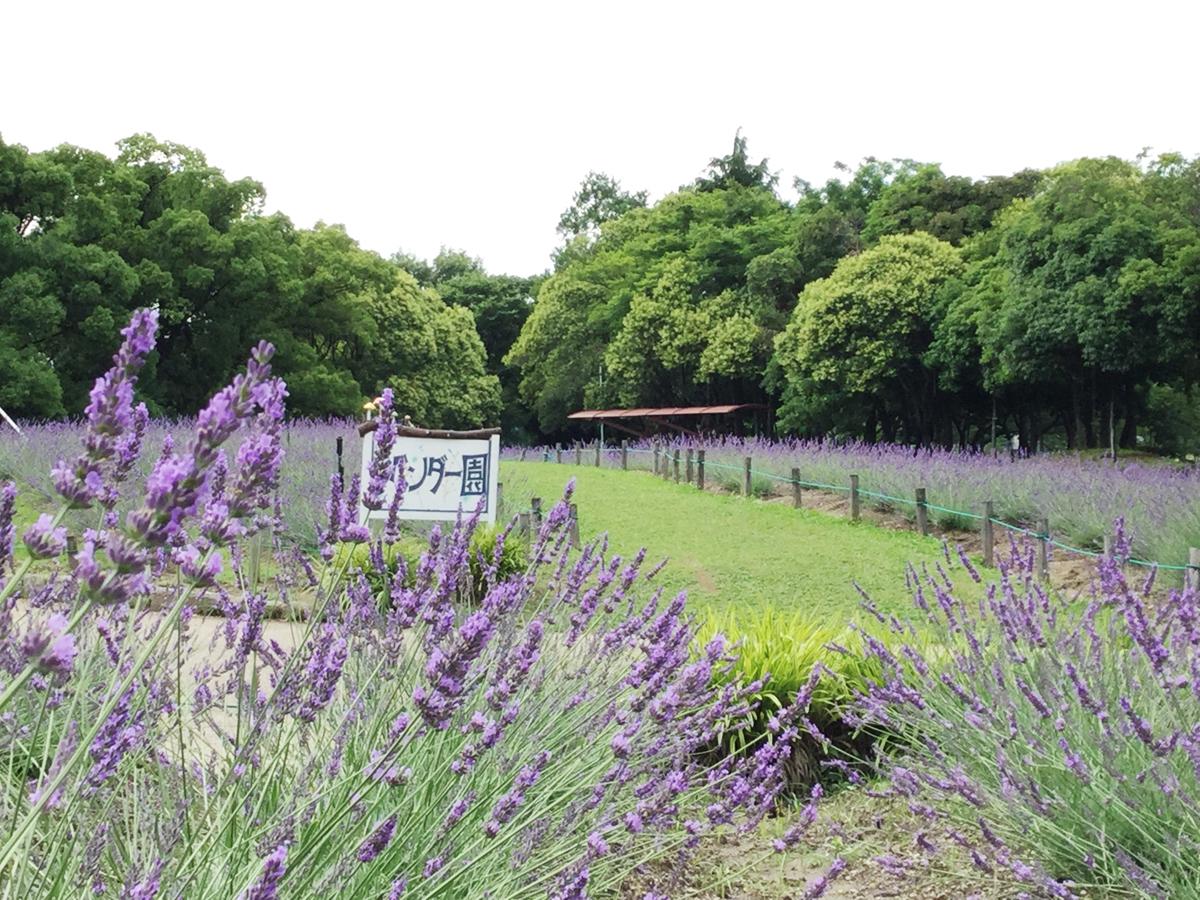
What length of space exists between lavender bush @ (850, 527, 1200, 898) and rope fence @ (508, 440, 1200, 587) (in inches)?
39.0

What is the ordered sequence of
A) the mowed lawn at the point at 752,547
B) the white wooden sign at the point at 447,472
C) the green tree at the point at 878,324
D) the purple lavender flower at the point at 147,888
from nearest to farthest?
the purple lavender flower at the point at 147,888 < the white wooden sign at the point at 447,472 < the mowed lawn at the point at 752,547 < the green tree at the point at 878,324

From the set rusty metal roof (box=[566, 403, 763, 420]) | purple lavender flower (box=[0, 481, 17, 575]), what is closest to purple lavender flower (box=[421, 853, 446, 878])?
purple lavender flower (box=[0, 481, 17, 575])

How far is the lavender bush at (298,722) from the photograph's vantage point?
3.43 feet

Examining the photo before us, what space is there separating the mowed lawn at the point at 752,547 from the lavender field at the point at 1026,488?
2.26 feet

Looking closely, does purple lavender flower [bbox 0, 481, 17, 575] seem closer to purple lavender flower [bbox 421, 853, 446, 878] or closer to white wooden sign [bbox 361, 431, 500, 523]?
purple lavender flower [bbox 421, 853, 446, 878]

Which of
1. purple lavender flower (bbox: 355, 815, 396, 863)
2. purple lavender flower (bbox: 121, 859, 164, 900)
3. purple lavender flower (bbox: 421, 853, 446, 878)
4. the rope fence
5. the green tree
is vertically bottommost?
the rope fence

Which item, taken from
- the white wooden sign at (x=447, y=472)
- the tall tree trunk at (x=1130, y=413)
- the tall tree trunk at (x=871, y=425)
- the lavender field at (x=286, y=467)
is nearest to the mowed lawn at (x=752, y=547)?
the white wooden sign at (x=447, y=472)

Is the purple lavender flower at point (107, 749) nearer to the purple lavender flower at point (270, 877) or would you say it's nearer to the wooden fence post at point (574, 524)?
the purple lavender flower at point (270, 877)

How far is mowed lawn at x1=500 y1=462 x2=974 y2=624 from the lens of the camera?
8969 millimetres

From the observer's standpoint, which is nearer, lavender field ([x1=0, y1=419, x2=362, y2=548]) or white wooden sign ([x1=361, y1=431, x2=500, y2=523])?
white wooden sign ([x1=361, y1=431, x2=500, y2=523])

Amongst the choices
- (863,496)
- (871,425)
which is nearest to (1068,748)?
(863,496)

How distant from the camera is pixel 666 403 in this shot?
124ft

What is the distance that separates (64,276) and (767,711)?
2217 cm

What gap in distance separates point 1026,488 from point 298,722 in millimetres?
12180
